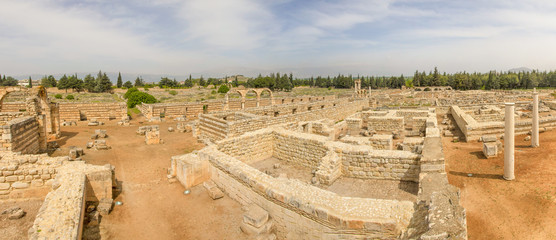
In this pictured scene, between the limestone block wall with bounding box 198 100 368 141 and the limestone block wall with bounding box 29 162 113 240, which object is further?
the limestone block wall with bounding box 198 100 368 141

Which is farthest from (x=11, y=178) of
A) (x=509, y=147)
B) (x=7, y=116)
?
(x=509, y=147)

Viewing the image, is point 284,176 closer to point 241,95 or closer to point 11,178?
point 11,178

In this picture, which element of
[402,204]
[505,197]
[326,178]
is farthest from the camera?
[326,178]

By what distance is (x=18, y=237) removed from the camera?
5.80 meters

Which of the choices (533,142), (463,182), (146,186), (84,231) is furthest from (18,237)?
(533,142)

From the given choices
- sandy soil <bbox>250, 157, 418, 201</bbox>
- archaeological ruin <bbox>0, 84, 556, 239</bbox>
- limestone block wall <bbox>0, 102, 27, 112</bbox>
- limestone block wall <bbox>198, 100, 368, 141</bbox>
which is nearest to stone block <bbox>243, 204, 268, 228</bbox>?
archaeological ruin <bbox>0, 84, 556, 239</bbox>

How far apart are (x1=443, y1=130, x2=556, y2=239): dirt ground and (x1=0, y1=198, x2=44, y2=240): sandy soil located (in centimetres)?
930

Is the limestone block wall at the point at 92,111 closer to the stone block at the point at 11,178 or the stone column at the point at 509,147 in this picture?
the stone block at the point at 11,178

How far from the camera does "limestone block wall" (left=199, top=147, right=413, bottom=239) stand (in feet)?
16.0

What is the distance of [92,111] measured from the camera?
22547 millimetres

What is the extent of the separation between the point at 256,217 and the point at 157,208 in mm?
2911

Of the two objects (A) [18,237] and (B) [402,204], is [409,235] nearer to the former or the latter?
(B) [402,204]

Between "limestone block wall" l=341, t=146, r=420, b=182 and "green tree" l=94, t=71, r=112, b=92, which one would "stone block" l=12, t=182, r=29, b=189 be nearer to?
"limestone block wall" l=341, t=146, r=420, b=182

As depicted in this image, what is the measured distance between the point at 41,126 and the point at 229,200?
10.4 m
